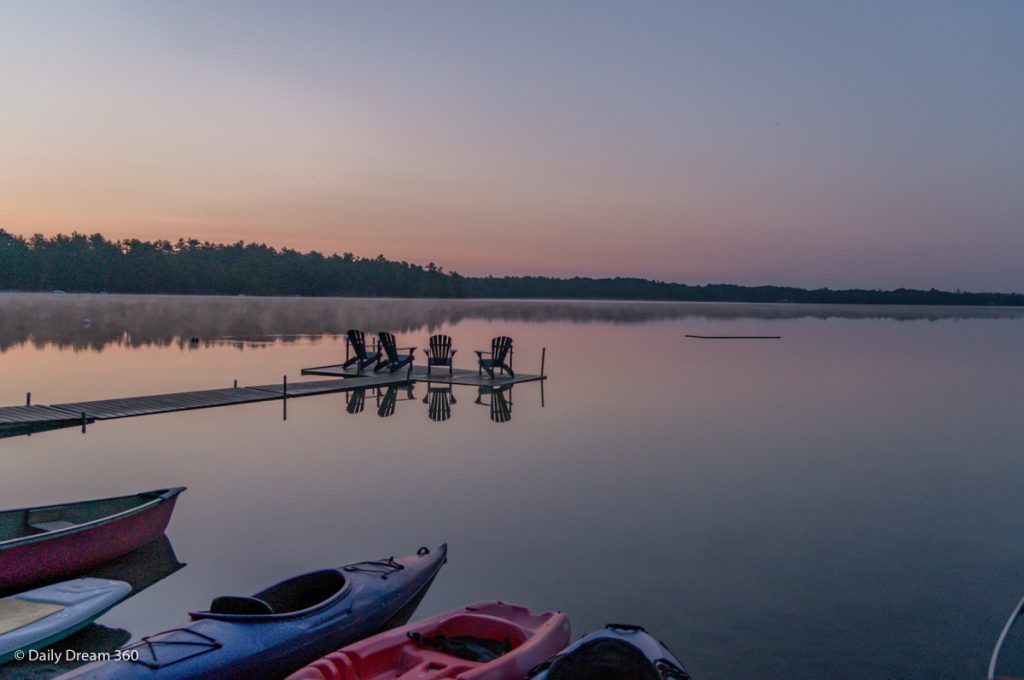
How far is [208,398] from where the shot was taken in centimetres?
1741

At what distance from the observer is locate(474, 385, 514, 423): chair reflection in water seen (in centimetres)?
1772

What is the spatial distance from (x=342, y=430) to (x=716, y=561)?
9.15 metres

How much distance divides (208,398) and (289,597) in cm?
1273

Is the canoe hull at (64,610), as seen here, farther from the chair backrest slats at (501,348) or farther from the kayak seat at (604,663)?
the chair backrest slats at (501,348)

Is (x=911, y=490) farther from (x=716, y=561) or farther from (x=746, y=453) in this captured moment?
(x=716, y=561)

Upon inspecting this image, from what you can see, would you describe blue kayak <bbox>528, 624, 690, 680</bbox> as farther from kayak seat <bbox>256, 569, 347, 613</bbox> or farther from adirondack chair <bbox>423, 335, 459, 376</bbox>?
adirondack chair <bbox>423, 335, 459, 376</bbox>

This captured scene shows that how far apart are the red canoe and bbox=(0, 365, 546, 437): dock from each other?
7768mm

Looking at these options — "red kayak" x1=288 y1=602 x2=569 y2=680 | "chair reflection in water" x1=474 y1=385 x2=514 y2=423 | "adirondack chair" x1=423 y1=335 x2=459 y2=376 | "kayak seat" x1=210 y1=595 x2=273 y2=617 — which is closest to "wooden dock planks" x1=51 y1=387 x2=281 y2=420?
"chair reflection in water" x1=474 y1=385 x2=514 y2=423

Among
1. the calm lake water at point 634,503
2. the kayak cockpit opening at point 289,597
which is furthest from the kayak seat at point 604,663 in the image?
the kayak cockpit opening at point 289,597

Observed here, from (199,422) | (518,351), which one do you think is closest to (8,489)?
(199,422)

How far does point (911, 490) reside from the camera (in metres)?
11.8

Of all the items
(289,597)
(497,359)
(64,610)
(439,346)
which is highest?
(439,346)

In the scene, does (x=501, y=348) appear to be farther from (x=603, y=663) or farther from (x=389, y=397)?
(x=603, y=663)

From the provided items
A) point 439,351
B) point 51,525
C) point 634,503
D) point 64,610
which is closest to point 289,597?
point 64,610
